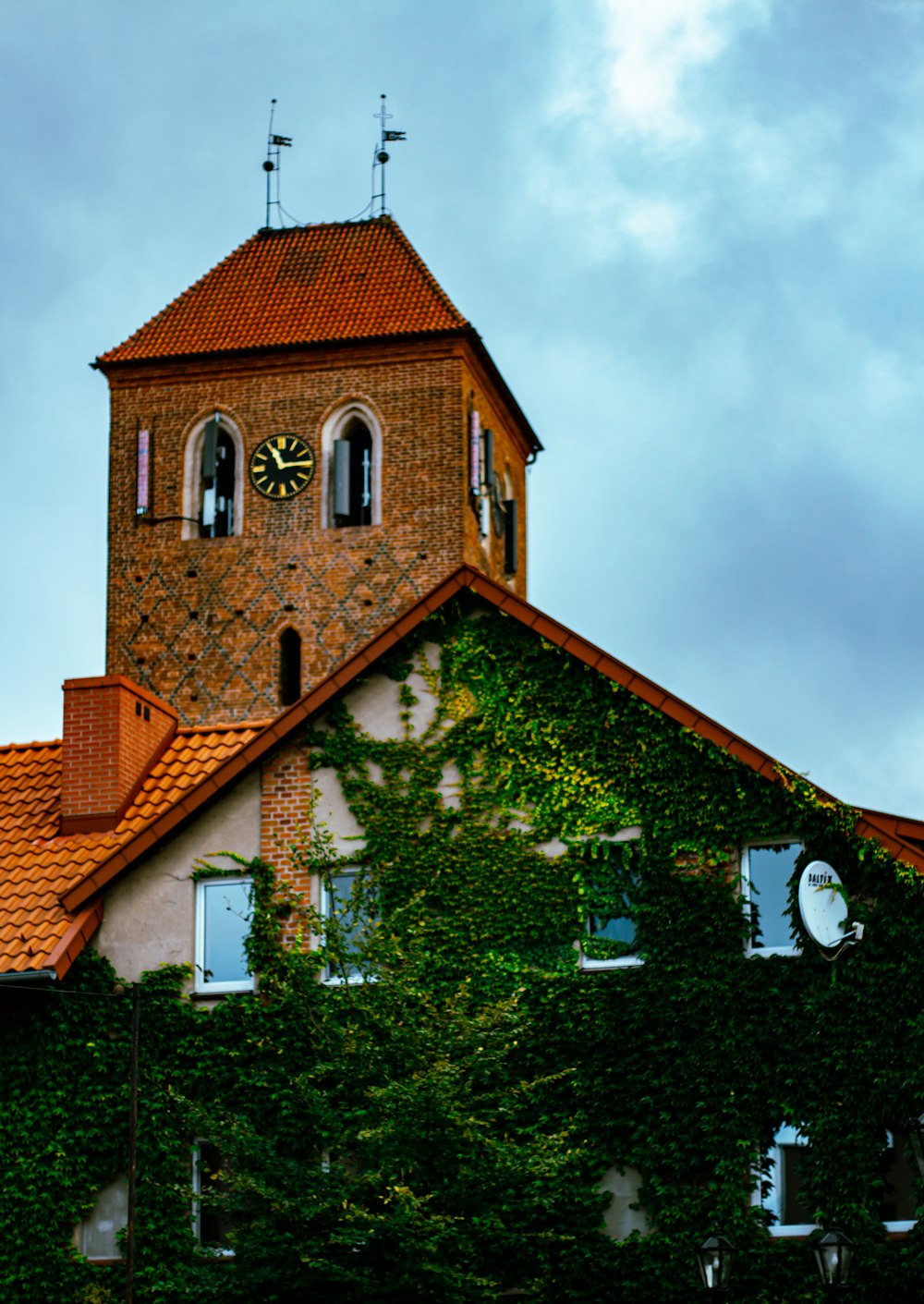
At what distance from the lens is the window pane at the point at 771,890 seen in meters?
23.0

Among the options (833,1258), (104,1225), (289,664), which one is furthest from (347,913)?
(289,664)

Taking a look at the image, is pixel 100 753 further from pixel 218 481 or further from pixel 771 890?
pixel 218 481

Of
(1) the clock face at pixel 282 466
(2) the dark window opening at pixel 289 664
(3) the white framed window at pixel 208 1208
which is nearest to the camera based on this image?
(3) the white framed window at pixel 208 1208

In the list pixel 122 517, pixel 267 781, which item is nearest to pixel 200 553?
pixel 122 517

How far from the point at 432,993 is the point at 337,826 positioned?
259 centimetres

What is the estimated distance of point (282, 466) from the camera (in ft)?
158

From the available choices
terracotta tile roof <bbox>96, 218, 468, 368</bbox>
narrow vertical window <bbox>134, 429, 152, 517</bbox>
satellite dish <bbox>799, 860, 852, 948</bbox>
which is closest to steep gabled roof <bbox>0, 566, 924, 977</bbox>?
satellite dish <bbox>799, 860, 852, 948</bbox>

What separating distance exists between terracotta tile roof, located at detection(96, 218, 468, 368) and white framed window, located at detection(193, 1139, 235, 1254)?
26.1 meters

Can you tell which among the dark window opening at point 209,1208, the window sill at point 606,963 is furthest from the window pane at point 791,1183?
the dark window opening at point 209,1208

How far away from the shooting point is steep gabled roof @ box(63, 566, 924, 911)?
2416cm

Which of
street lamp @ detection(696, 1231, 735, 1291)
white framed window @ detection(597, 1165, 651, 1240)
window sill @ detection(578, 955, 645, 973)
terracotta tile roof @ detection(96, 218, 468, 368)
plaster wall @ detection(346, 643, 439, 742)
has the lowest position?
street lamp @ detection(696, 1231, 735, 1291)

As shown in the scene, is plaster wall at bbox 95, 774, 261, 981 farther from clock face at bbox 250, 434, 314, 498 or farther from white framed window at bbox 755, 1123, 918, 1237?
clock face at bbox 250, 434, 314, 498

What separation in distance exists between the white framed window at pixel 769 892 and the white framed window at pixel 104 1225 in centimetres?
651

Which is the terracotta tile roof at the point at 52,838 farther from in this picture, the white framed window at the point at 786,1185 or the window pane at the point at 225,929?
the white framed window at the point at 786,1185
